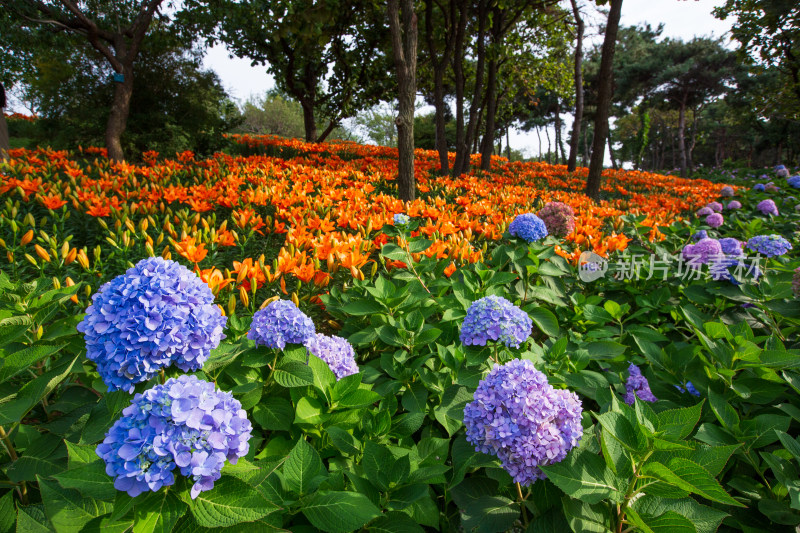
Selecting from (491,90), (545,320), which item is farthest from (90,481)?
(491,90)

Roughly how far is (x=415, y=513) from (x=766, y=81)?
35.4m

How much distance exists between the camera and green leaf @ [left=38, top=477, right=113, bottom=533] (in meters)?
0.94

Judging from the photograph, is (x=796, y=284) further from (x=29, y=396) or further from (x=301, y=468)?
(x=29, y=396)

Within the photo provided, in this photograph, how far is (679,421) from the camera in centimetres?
120

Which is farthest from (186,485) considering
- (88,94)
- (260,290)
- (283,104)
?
(283,104)

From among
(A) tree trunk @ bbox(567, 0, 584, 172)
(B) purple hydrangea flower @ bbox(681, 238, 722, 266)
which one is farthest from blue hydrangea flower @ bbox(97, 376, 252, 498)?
(A) tree trunk @ bbox(567, 0, 584, 172)

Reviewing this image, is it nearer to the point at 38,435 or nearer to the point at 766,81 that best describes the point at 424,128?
the point at 766,81

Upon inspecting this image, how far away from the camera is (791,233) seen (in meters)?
5.34

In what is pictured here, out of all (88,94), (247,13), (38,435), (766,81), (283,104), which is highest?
(283,104)

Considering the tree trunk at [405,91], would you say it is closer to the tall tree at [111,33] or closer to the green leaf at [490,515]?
the green leaf at [490,515]

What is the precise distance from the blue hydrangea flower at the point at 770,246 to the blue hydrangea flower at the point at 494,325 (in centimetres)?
287

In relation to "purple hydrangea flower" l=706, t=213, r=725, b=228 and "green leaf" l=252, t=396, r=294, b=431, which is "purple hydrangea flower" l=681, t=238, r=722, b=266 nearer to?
"purple hydrangea flower" l=706, t=213, r=725, b=228

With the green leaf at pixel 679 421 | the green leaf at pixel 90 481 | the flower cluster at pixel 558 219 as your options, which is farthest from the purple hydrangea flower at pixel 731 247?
the green leaf at pixel 90 481

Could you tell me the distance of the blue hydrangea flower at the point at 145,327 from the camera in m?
1.16
